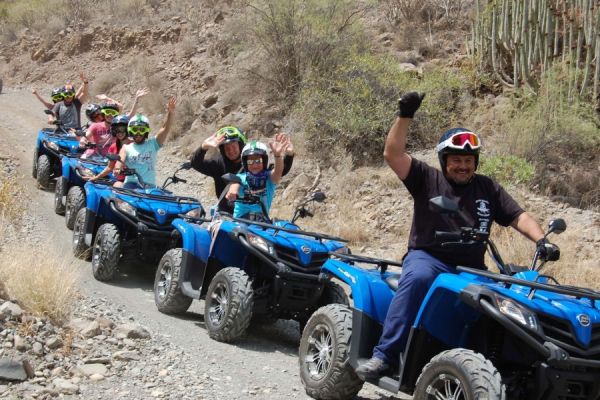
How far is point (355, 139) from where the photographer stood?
597 inches

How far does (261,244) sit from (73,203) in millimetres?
6015

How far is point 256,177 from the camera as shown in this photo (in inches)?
325

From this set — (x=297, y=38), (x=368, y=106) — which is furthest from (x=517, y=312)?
(x=297, y=38)

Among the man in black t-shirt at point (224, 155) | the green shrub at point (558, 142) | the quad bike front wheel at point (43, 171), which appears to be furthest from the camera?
the quad bike front wheel at point (43, 171)

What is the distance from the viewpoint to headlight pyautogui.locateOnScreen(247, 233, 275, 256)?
7160mm

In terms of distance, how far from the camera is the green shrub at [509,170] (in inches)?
484

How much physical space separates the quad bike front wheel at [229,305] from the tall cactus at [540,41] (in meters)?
→ 8.88

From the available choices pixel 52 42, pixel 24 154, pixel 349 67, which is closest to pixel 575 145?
pixel 349 67

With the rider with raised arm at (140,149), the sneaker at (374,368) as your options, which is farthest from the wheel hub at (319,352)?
the rider with raised arm at (140,149)

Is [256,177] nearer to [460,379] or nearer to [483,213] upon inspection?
[483,213]

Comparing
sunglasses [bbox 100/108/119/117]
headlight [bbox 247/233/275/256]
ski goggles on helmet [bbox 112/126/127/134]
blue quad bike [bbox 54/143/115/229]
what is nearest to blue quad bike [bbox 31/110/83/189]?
blue quad bike [bbox 54/143/115/229]

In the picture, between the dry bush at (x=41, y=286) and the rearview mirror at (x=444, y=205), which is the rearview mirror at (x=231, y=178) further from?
the rearview mirror at (x=444, y=205)

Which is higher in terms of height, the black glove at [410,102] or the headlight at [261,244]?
the black glove at [410,102]

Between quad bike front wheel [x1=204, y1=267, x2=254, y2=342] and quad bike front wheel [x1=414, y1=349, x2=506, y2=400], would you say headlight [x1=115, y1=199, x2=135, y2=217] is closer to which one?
quad bike front wheel [x1=204, y1=267, x2=254, y2=342]
